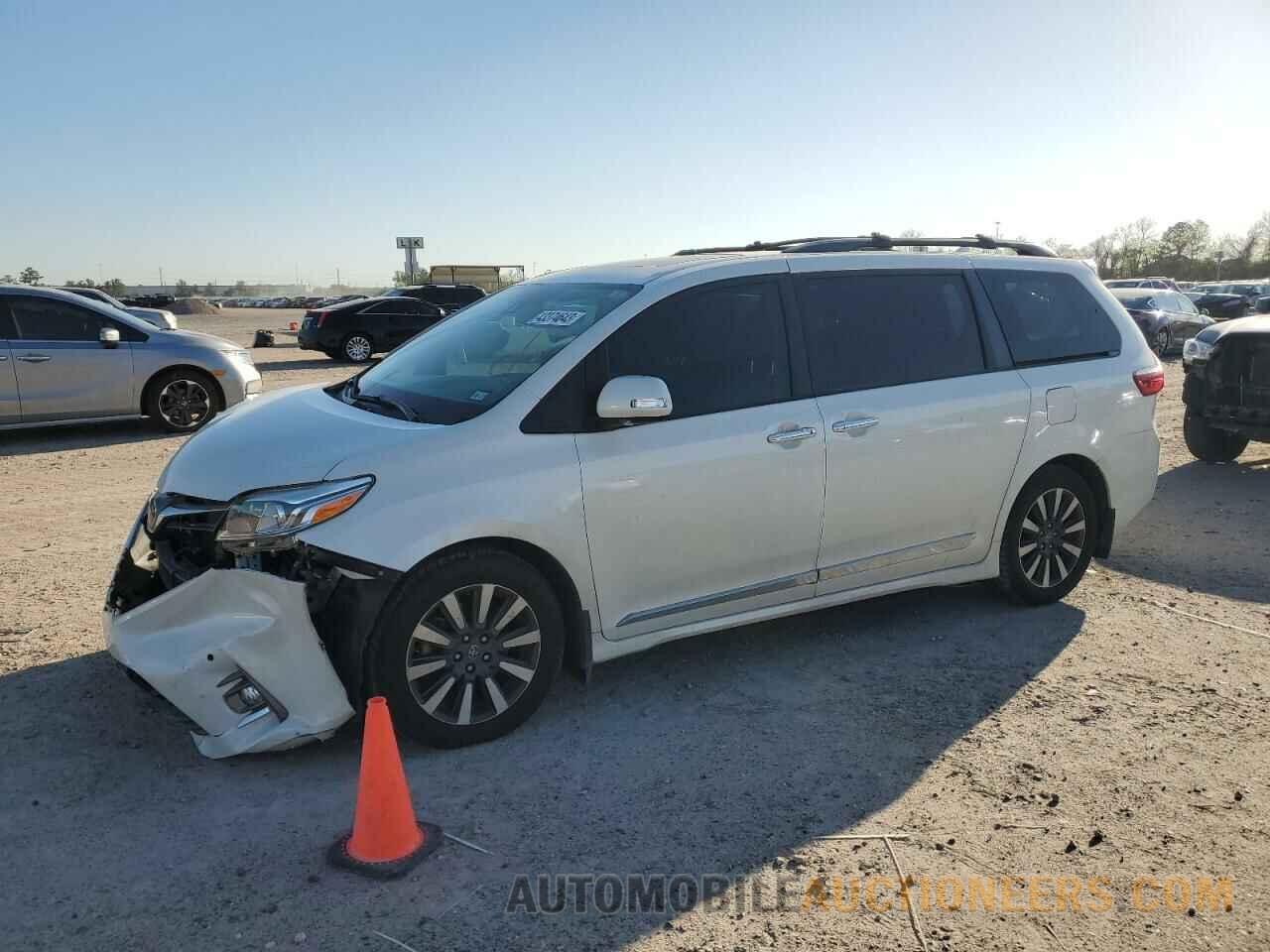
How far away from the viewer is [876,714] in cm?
435

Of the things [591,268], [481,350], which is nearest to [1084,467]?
[591,268]

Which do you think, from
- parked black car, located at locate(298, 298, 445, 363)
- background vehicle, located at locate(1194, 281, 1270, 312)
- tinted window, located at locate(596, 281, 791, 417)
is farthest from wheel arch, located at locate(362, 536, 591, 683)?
background vehicle, located at locate(1194, 281, 1270, 312)

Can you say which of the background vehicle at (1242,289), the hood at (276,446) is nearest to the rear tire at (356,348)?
the hood at (276,446)

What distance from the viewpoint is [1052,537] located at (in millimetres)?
5586

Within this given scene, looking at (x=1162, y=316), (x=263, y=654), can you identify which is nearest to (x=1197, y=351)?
(x=263, y=654)

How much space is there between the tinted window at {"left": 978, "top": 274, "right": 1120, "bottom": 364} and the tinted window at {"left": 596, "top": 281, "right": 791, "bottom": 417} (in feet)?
4.99

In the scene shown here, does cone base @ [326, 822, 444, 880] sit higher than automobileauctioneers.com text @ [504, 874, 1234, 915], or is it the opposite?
cone base @ [326, 822, 444, 880]

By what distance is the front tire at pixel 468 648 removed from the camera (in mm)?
3729

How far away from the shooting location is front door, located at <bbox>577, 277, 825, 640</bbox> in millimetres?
4168

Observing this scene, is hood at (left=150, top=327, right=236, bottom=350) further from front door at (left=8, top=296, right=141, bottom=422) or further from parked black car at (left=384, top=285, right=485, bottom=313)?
parked black car at (left=384, top=285, right=485, bottom=313)

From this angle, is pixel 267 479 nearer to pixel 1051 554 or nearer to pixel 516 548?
pixel 516 548

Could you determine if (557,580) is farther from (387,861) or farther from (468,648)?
(387,861)

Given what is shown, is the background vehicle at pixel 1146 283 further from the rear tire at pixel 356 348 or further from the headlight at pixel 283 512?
the headlight at pixel 283 512

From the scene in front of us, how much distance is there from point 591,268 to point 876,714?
8.44 feet
